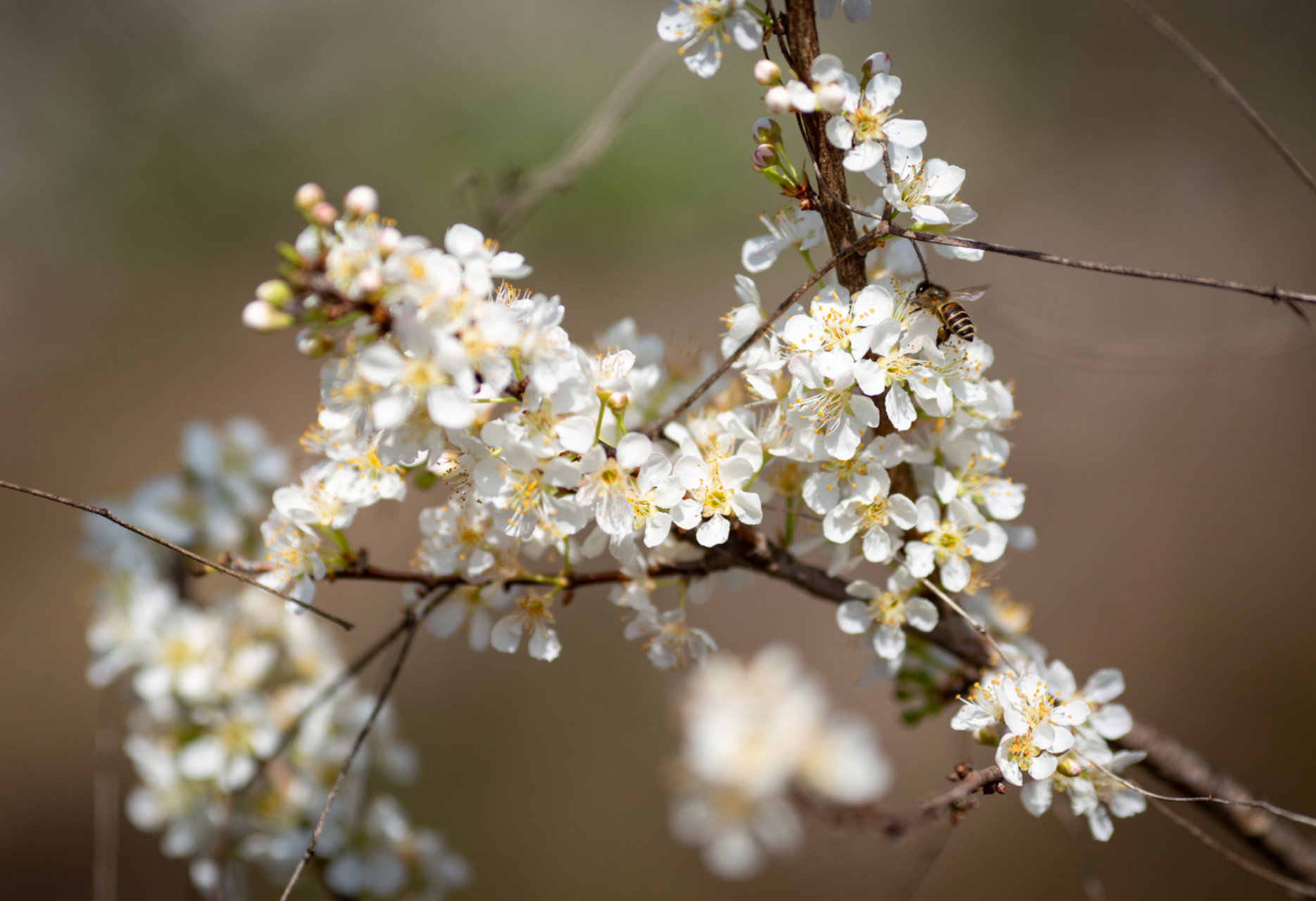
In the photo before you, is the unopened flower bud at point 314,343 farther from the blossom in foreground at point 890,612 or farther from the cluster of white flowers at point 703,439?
the blossom in foreground at point 890,612

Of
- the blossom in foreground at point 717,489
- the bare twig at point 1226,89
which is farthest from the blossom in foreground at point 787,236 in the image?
the bare twig at point 1226,89

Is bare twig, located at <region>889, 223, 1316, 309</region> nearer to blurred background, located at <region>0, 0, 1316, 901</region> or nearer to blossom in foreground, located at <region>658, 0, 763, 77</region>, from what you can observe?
blossom in foreground, located at <region>658, 0, 763, 77</region>

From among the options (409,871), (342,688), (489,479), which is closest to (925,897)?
(409,871)

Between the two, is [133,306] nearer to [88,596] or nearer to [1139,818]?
[88,596]

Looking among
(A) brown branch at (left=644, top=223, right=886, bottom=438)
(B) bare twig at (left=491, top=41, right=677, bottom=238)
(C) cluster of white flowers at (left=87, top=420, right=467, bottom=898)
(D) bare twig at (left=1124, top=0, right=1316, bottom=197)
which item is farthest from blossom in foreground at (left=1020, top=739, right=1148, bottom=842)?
(C) cluster of white flowers at (left=87, top=420, right=467, bottom=898)

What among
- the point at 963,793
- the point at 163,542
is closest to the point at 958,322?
the point at 963,793
